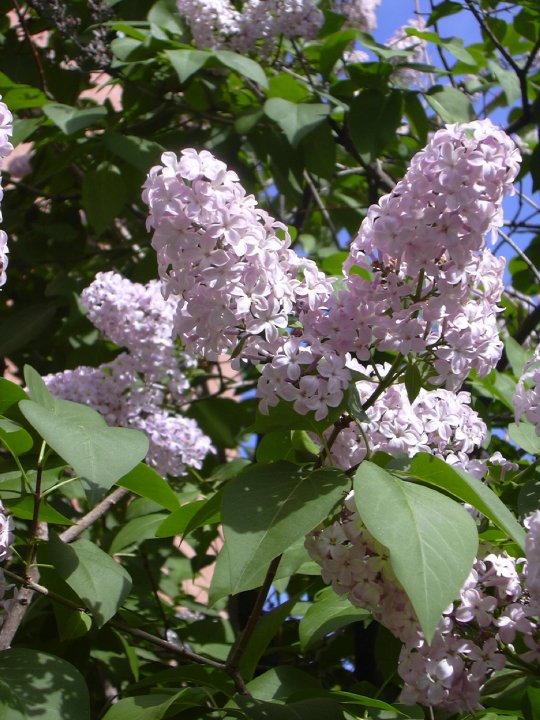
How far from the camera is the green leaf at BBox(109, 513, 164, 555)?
1.85 meters

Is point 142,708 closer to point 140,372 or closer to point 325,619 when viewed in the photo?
point 325,619

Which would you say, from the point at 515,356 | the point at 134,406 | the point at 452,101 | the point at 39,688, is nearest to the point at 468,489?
the point at 39,688

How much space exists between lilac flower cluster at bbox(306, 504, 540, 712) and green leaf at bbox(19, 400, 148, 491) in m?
0.27

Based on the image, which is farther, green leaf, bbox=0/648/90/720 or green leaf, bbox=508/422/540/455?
green leaf, bbox=508/422/540/455

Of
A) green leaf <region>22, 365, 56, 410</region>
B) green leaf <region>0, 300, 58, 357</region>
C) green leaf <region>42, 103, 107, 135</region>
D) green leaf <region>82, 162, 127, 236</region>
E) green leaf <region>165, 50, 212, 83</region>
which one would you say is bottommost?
green leaf <region>0, 300, 58, 357</region>

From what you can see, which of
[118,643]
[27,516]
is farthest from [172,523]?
[118,643]

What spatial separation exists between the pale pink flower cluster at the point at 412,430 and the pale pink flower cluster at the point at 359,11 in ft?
8.31

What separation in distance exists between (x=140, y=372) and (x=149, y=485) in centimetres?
99

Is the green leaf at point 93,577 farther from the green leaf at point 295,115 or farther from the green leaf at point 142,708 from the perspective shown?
the green leaf at point 295,115

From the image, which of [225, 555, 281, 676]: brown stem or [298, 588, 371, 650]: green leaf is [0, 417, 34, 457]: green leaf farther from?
[298, 588, 371, 650]: green leaf

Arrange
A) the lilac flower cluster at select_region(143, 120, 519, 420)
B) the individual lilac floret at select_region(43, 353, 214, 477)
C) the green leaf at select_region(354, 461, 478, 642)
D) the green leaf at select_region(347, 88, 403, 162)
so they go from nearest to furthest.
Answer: the green leaf at select_region(354, 461, 478, 642), the lilac flower cluster at select_region(143, 120, 519, 420), the individual lilac floret at select_region(43, 353, 214, 477), the green leaf at select_region(347, 88, 403, 162)

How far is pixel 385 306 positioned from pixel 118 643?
1.31 m

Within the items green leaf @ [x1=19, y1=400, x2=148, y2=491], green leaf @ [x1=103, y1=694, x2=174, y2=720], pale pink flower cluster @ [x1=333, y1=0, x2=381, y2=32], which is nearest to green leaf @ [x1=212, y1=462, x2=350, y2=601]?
green leaf @ [x1=19, y1=400, x2=148, y2=491]

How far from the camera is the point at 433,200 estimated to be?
1.15m
